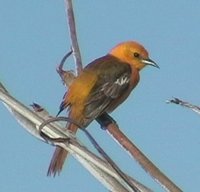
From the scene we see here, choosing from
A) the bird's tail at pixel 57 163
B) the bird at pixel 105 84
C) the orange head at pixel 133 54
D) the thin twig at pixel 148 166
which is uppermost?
the orange head at pixel 133 54

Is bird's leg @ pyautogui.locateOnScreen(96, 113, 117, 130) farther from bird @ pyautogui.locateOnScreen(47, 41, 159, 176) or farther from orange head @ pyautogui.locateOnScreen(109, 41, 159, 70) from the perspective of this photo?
orange head @ pyautogui.locateOnScreen(109, 41, 159, 70)

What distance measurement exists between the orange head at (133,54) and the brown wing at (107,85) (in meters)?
0.07

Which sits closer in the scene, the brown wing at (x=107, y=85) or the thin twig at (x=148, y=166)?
the thin twig at (x=148, y=166)

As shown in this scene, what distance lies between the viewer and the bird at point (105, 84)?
114 inches

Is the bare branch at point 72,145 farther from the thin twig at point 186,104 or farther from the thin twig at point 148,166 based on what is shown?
the thin twig at point 186,104

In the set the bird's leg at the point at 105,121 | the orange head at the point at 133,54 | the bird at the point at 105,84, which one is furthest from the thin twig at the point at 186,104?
the orange head at the point at 133,54

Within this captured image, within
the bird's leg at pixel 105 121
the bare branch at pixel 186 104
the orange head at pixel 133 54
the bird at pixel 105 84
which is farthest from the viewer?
the orange head at pixel 133 54

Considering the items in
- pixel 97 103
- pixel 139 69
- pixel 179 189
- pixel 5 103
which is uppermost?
pixel 139 69

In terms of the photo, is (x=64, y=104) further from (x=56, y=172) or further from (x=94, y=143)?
(x=94, y=143)

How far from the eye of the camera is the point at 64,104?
2979 mm

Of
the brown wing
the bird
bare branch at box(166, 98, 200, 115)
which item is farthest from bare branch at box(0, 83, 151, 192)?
the brown wing

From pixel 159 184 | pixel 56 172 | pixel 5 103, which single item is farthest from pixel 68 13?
pixel 159 184

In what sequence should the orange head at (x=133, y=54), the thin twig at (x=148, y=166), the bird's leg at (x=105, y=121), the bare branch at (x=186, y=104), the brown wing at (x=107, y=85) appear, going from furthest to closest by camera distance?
1. the orange head at (x=133, y=54)
2. the brown wing at (x=107, y=85)
3. the bird's leg at (x=105, y=121)
4. the bare branch at (x=186, y=104)
5. the thin twig at (x=148, y=166)

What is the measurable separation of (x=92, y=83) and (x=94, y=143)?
2.26 m
